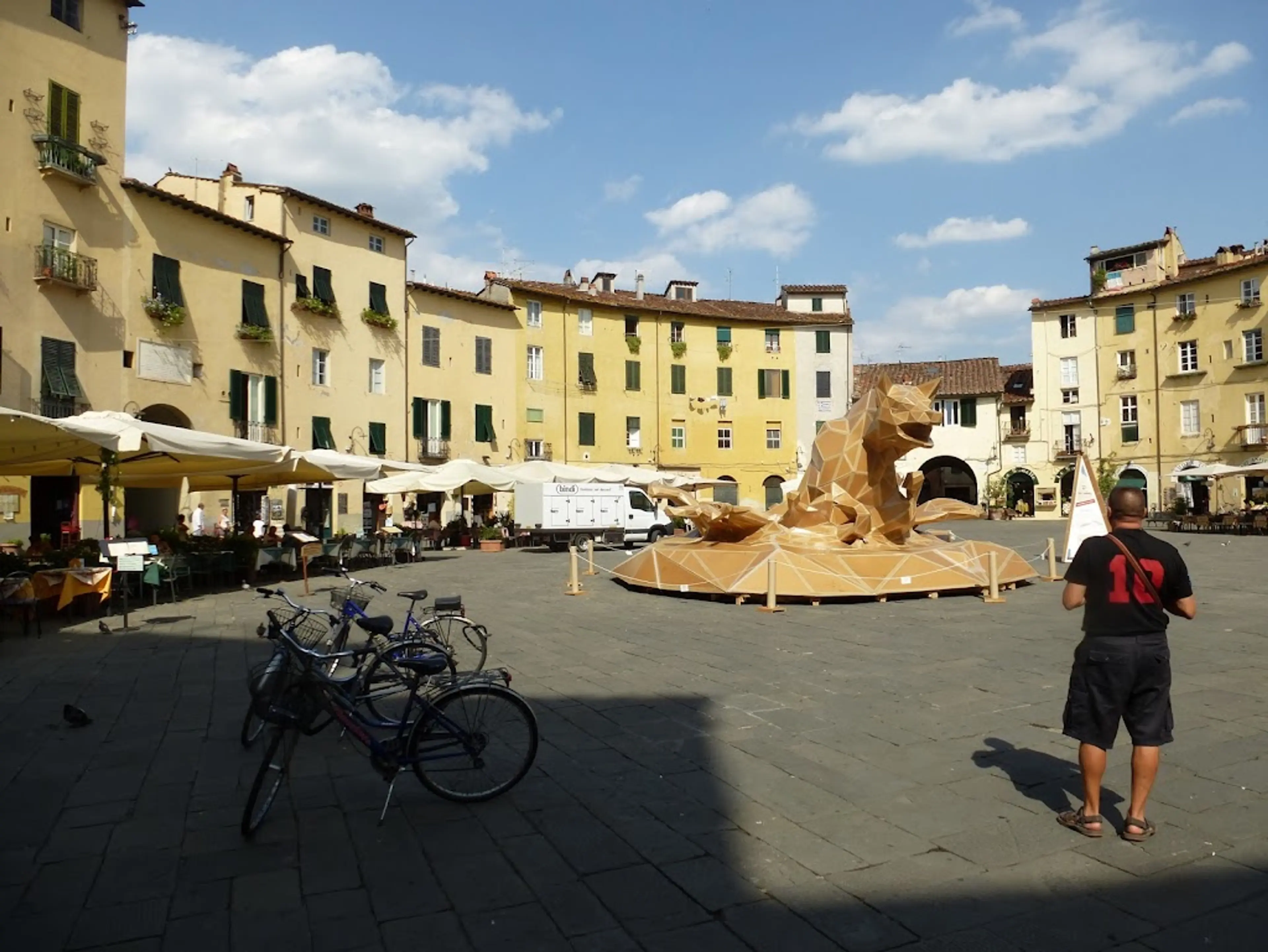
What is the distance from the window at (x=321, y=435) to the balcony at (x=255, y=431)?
1.72 m

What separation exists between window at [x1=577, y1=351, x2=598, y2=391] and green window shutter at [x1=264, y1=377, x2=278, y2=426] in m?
16.2

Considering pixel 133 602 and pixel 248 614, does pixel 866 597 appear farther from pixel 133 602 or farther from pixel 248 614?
pixel 133 602

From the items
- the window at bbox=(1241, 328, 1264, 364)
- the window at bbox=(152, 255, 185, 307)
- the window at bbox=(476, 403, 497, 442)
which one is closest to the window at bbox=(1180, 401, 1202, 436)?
the window at bbox=(1241, 328, 1264, 364)

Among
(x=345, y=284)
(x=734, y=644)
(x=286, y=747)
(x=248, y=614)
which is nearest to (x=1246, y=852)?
(x=286, y=747)

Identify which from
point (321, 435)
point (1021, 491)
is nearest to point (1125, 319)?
point (1021, 491)

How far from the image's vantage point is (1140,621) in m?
4.14

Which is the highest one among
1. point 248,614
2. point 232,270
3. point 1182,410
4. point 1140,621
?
point 232,270

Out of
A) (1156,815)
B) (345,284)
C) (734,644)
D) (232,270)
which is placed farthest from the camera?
(345,284)

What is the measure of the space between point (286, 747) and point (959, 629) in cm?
813

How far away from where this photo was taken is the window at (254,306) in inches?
1164

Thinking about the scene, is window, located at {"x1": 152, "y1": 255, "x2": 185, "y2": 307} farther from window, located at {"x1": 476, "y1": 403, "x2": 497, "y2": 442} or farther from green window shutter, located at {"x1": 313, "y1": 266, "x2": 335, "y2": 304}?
window, located at {"x1": 476, "y1": 403, "x2": 497, "y2": 442}

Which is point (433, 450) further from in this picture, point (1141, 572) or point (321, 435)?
point (1141, 572)

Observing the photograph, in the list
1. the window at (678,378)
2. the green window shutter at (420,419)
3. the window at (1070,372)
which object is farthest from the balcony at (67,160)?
A: the window at (1070,372)

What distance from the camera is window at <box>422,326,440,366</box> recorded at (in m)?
37.3
